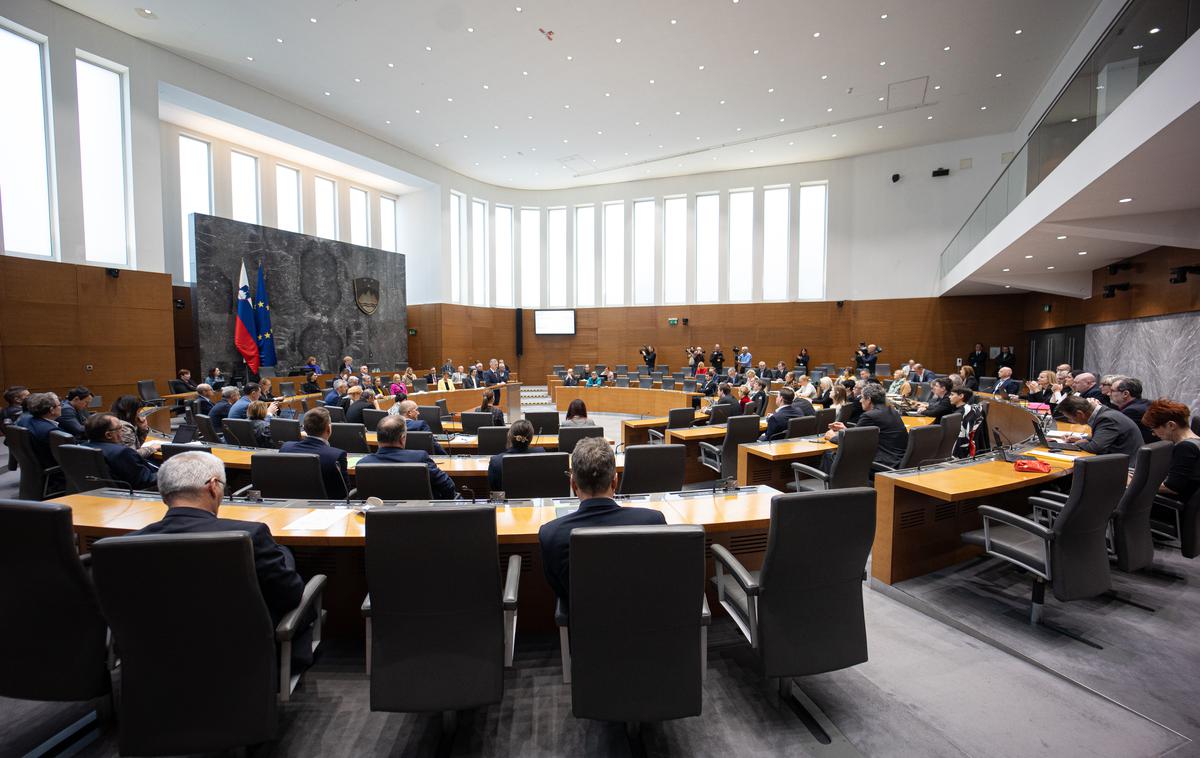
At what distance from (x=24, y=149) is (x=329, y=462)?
11258mm

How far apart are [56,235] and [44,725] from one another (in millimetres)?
11677

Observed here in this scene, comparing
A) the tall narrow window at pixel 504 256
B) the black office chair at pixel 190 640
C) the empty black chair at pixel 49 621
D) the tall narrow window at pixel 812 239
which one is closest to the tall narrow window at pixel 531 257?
the tall narrow window at pixel 504 256

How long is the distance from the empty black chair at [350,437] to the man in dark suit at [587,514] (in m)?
3.85

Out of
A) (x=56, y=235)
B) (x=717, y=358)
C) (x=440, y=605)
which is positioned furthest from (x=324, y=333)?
(x=440, y=605)

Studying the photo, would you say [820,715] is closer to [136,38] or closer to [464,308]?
[136,38]

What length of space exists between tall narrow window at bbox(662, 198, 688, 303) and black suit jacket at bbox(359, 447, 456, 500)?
1678 centimetres

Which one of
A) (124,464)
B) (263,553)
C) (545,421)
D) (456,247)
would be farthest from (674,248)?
(263,553)

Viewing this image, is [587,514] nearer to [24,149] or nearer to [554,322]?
[24,149]

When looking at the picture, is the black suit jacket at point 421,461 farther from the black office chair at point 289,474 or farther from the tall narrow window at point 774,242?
the tall narrow window at point 774,242

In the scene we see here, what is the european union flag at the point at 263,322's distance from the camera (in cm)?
1334

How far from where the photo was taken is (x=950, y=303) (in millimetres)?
15914

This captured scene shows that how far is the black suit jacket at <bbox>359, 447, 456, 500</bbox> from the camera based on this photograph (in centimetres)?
330

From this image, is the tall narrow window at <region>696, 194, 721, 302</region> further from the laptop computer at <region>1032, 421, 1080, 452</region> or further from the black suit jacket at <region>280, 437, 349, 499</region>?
the black suit jacket at <region>280, 437, 349, 499</region>

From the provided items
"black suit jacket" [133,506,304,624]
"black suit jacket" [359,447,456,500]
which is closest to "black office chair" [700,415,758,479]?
"black suit jacket" [359,447,456,500]
